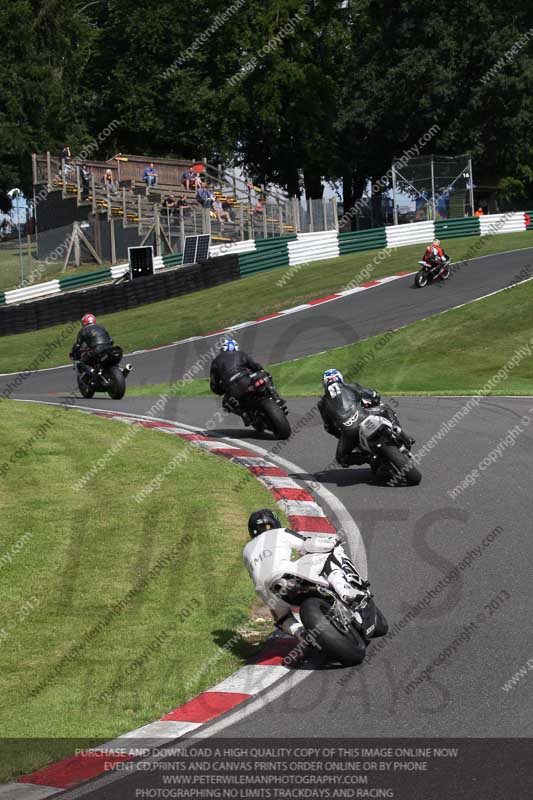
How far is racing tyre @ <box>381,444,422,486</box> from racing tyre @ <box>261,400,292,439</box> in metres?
3.37

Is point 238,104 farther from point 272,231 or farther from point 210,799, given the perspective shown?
point 210,799

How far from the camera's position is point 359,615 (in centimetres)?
684

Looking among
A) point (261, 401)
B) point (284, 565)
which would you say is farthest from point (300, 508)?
point (261, 401)

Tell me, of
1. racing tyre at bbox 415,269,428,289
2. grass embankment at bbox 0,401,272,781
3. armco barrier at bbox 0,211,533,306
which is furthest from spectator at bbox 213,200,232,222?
grass embankment at bbox 0,401,272,781

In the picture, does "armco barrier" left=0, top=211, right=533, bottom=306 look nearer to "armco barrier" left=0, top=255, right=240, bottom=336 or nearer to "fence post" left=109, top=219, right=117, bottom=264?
"armco barrier" left=0, top=255, right=240, bottom=336

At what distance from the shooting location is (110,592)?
836 centimetres

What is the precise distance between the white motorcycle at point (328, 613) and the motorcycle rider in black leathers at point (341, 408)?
5111 millimetres

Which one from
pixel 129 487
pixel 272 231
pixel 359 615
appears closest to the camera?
pixel 359 615

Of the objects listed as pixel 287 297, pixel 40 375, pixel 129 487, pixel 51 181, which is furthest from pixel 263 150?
pixel 129 487

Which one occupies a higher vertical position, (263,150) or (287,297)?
(263,150)

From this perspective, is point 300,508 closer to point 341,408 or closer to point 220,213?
point 341,408

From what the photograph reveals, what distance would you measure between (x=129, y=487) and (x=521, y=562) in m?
4.86

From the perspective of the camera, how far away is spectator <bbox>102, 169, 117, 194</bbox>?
43.1m

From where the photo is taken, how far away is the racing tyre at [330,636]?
6.48m
